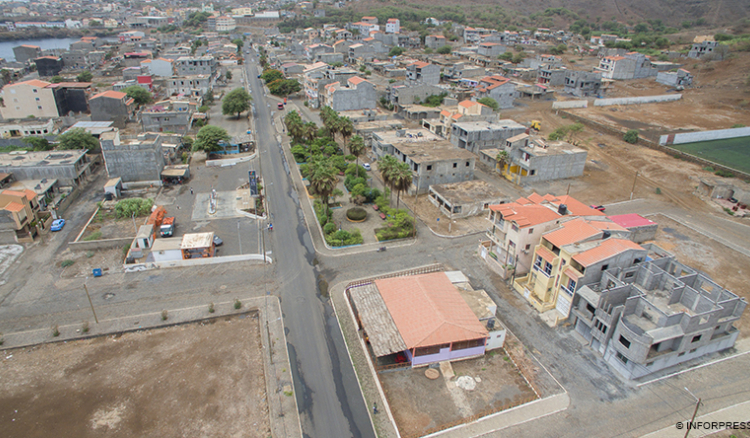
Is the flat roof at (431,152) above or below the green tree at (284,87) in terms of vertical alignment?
below

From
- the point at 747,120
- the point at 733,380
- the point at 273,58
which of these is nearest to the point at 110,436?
the point at 733,380

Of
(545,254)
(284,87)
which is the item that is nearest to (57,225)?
(545,254)

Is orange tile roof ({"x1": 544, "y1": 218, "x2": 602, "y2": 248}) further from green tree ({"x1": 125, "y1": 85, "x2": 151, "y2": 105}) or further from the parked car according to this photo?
green tree ({"x1": 125, "y1": 85, "x2": 151, "y2": 105})

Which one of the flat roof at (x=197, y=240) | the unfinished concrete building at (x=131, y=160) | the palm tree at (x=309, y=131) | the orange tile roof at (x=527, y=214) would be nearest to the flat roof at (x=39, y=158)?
the unfinished concrete building at (x=131, y=160)

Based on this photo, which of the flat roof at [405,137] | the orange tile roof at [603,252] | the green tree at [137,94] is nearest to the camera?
the orange tile roof at [603,252]

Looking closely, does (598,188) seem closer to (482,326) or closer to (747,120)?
(482,326)

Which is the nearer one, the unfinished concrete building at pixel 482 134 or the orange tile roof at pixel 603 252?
the orange tile roof at pixel 603 252

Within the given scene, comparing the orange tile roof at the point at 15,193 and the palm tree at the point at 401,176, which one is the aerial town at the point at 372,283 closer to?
the palm tree at the point at 401,176

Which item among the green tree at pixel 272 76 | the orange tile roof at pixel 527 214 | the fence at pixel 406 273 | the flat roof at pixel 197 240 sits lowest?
the fence at pixel 406 273
